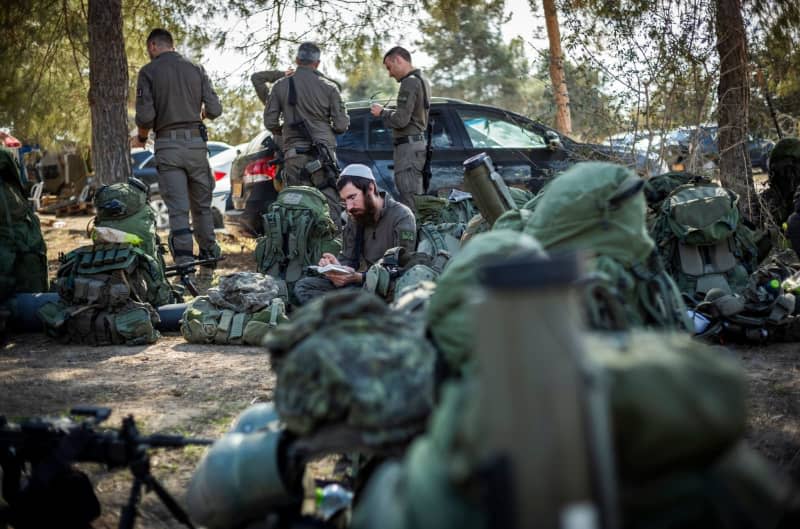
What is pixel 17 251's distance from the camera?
7.34 meters

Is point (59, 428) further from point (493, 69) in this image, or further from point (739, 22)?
point (493, 69)

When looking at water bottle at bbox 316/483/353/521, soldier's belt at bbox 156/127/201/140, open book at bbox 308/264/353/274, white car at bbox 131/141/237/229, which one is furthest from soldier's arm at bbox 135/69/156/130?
water bottle at bbox 316/483/353/521

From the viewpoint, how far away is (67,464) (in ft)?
10.3

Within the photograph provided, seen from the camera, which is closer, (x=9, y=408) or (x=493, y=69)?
(x=9, y=408)

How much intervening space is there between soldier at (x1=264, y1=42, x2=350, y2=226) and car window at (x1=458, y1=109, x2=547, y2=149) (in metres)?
1.68

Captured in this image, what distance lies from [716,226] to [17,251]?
18.0 feet

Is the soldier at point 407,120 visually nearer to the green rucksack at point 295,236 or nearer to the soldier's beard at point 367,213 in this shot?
the green rucksack at point 295,236

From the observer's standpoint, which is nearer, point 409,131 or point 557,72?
point 409,131

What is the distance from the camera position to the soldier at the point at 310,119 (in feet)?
29.2

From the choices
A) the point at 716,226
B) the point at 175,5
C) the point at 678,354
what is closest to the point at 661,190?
the point at 716,226

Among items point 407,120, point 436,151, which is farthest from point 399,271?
point 436,151

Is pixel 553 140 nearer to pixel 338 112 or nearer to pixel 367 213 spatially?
pixel 338 112

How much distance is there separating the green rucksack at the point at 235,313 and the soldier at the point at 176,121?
1.91 m

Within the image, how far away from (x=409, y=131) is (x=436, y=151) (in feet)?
2.45
